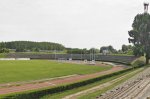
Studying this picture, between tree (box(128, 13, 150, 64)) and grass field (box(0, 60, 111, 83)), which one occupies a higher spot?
tree (box(128, 13, 150, 64))

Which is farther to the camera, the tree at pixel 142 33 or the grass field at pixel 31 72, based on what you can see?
the tree at pixel 142 33

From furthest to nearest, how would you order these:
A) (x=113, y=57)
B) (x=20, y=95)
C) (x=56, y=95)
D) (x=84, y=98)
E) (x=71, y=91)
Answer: (x=113, y=57), (x=71, y=91), (x=56, y=95), (x=84, y=98), (x=20, y=95)

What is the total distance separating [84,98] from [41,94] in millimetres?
5022

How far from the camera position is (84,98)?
3186cm

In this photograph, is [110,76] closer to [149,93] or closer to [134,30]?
[149,93]

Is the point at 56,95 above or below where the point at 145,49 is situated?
below

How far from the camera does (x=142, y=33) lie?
94188mm

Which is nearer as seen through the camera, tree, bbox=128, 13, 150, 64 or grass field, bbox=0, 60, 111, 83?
grass field, bbox=0, 60, 111, 83

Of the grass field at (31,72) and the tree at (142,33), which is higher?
the tree at (142,33)

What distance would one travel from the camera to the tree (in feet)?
306

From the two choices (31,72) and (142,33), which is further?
(142,33)

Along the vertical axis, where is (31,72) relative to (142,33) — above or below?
below

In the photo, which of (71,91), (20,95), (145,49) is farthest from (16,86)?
(145,49)

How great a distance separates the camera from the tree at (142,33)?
93.3m
